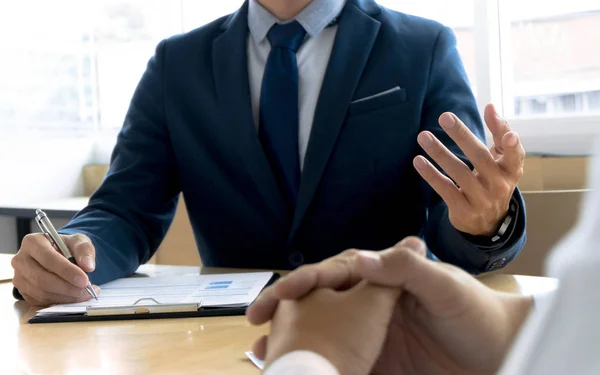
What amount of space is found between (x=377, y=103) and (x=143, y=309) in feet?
2.37

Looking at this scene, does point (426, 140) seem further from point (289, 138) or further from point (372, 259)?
point (372, 259)

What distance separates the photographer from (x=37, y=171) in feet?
13.0

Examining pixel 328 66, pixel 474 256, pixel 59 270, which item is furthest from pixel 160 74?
pixel 474 256

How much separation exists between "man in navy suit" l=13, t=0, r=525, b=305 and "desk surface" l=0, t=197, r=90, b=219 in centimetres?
171

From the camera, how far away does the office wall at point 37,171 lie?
3846 millimetres

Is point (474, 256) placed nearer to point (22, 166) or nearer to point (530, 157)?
point (530, 157)

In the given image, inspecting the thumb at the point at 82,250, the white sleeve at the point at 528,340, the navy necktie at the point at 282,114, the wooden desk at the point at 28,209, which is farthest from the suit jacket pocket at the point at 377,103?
the wooden desk at the point at 28,209

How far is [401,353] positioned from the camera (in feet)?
2.17

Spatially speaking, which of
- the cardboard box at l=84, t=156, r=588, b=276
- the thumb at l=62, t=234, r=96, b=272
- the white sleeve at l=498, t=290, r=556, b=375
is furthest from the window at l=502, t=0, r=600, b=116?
the white sleeve at l=498, t=290, r=556, b=375

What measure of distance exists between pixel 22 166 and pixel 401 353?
358cm

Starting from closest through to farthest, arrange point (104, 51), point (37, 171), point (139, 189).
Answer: point (139, 189) < point (37, 171) < point (104, 51)

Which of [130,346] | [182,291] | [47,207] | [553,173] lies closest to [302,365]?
[130,346]

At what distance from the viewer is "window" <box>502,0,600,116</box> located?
2.96 metres

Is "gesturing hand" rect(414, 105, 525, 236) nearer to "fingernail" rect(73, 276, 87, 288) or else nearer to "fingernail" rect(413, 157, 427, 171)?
"fingernail" rect(413, 157, 427, 171)
